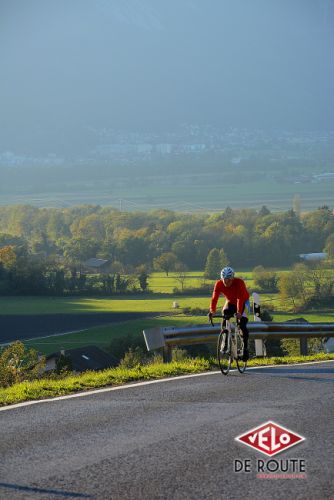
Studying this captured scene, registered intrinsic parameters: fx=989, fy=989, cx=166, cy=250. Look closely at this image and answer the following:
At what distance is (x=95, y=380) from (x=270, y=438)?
4952mm

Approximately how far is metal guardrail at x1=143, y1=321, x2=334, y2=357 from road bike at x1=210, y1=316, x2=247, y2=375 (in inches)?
57.1

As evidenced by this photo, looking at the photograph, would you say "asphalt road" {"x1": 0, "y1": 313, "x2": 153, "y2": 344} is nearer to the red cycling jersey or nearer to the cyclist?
the cyclist

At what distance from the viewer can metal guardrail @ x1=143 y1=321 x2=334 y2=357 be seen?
15295 mm

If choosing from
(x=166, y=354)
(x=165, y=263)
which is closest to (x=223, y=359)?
(x=166, y=354)

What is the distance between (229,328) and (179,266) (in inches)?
4351

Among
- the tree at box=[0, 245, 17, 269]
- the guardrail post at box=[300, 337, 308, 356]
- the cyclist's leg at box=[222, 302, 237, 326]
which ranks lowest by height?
the tree at box=[0, 245, 17, 269]

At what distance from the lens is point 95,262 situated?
130 metres

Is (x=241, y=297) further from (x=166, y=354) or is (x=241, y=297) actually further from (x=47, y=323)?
(x=47, y=323)

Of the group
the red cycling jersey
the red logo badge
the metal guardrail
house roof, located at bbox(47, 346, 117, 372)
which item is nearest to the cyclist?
the red cycling jersey

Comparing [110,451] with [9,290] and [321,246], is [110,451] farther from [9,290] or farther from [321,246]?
[321,246]

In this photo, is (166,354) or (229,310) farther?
(166,354)

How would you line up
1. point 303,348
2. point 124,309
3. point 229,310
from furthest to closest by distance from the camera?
point 124,309
point 303,348
point 229,310

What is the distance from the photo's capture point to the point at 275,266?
121 meters

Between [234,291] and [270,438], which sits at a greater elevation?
[234,291]
